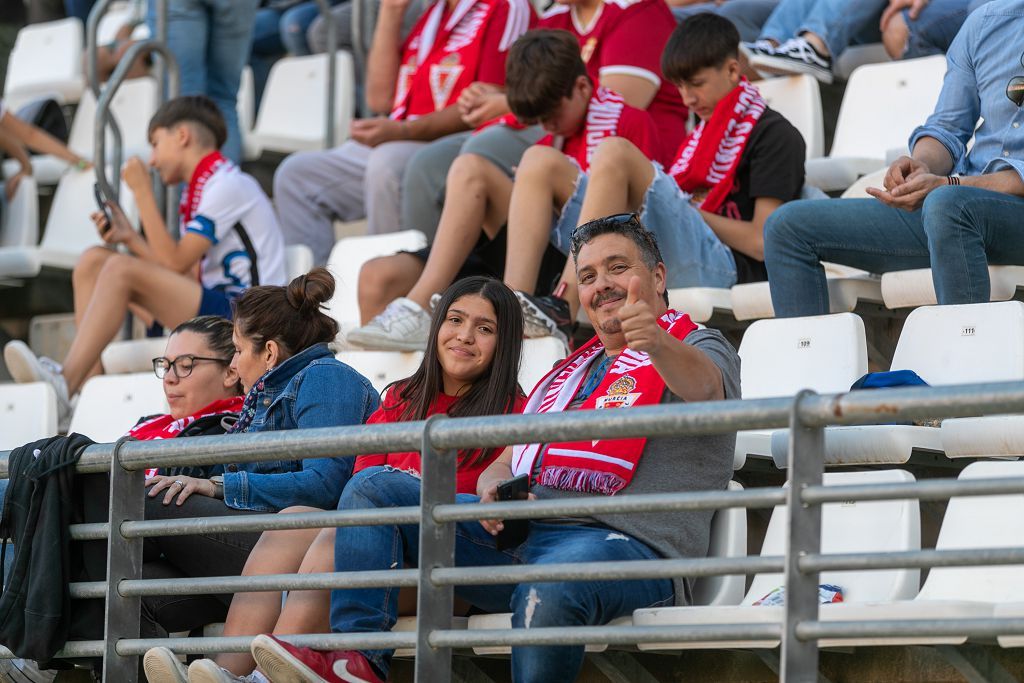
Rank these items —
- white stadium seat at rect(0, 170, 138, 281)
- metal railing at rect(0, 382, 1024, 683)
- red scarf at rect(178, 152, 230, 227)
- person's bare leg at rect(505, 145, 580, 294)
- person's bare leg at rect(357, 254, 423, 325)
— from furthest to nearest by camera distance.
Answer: white stadium seat at rect(0, 170, 138, 281) < red scarf at rect(178, 152, 230, 227) < person's bare leg at rect(357, 254, 423, 325) < person's bare leg at rect(505, 145, 580, 294) < metal railing at rect(0, 382, 1024, 683)

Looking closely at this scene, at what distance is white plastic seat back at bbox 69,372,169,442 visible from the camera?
4934 millimetres

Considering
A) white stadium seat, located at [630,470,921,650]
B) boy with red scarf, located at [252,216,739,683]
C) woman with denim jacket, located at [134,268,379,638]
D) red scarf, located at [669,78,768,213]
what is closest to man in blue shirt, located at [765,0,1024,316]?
red scarf, located at [669,78,768,213]

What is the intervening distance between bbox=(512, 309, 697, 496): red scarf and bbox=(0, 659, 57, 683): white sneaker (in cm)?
111

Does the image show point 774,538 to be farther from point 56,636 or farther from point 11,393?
point 11,393

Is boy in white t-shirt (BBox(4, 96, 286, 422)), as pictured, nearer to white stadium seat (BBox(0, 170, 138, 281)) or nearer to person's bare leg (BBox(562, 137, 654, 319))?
white stadium seat (BBox(0, 170, 138, 281))

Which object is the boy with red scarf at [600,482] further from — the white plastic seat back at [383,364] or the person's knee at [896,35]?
the person's knee at [896,35]

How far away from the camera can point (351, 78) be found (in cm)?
702

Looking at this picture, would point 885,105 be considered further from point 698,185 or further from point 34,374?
point 34,374

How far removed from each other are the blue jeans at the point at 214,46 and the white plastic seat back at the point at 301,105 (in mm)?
291

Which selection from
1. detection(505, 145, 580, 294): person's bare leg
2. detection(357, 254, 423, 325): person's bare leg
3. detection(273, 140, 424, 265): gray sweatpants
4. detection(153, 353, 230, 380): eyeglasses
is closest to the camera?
detection(153, 353, 230, 380): eyeglasses

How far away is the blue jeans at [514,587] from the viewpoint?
9.18ft

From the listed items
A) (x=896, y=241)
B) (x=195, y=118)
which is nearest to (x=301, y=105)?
(x=195, y=118)

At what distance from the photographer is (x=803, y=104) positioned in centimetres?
536

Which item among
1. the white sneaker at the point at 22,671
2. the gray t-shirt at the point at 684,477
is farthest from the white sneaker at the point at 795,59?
the white sneaker at the point at 22,671
